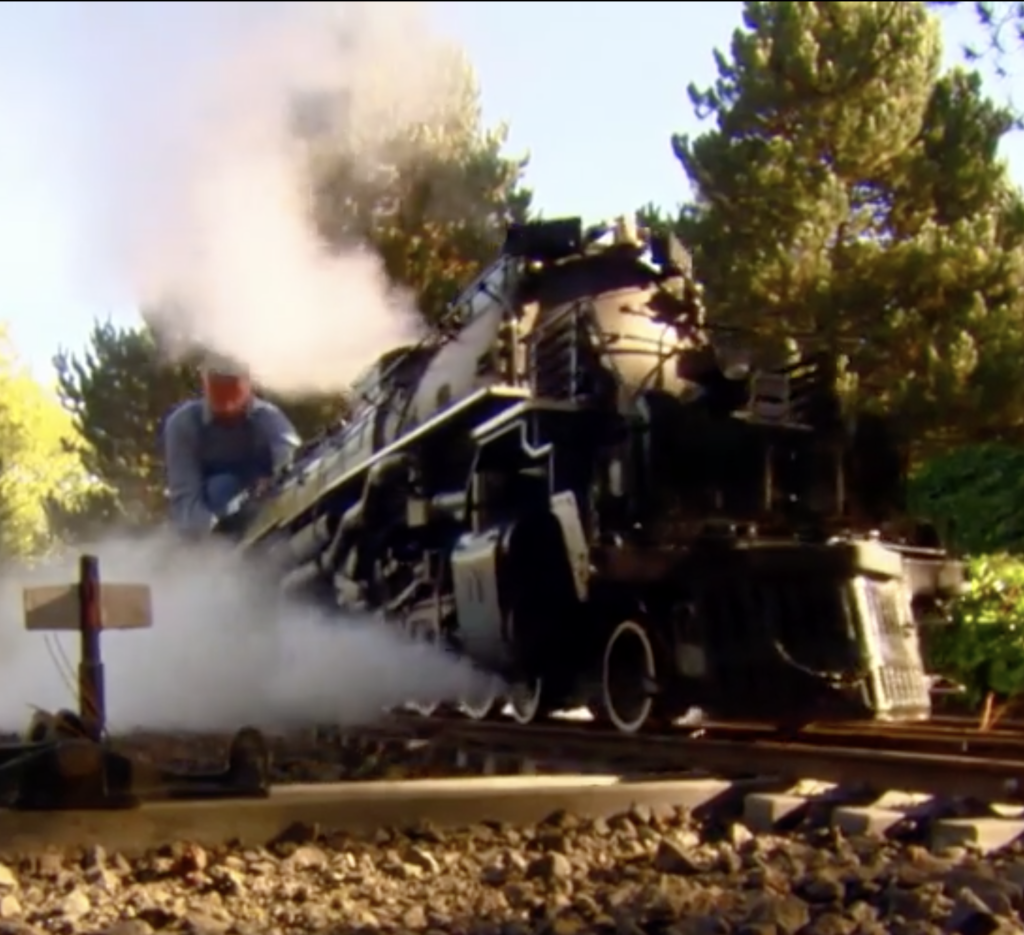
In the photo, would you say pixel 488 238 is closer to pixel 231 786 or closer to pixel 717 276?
pixel 717 276

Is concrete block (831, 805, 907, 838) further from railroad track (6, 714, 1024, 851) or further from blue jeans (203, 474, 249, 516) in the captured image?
blue jeans (203, 474, 249, 516)

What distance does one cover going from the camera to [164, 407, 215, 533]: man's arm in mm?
15680

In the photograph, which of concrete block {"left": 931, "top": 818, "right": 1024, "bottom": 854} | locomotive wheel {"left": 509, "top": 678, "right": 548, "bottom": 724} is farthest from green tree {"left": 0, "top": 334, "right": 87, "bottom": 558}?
concrete block {"left": 931, "top": 818, "right": 1024, "bottom": 854}

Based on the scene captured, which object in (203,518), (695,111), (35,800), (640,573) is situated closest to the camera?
(35,800)

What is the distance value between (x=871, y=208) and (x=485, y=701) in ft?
45.3

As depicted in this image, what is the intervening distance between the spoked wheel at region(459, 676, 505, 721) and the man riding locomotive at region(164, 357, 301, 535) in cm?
646

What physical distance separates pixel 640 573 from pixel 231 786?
2.83 meters

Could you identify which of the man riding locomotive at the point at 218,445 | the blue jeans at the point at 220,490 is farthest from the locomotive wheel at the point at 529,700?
the blue jeans at the point at 220,490

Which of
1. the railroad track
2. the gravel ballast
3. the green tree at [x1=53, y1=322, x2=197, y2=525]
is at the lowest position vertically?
the gravel ballast

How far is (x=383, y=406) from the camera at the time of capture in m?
10.5

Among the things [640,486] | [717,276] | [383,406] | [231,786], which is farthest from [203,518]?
[231,786]

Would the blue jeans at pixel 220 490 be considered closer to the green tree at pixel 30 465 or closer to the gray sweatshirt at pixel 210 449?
the gray sweatshirt at pixel 210 449

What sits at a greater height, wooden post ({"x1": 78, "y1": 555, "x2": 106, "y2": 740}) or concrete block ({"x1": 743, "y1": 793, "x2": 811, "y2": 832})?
wooden post ({"x1": 78, "y1": 555, "x2": 106, "y2": 740})

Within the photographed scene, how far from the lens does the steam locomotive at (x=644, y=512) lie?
23.2 ft
